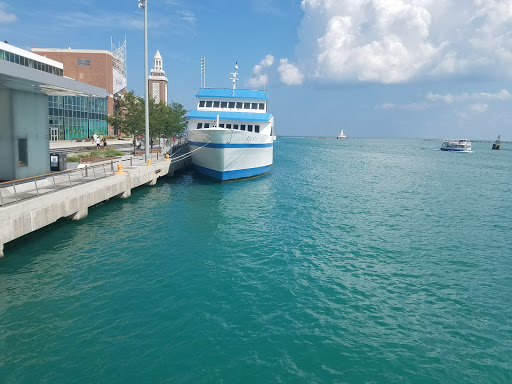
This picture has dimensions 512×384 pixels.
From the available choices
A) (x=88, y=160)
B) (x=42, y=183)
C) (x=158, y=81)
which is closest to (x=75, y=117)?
(x=88, y=160)

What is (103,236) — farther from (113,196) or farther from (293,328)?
(293,328)

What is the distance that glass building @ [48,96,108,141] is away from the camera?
190 ft

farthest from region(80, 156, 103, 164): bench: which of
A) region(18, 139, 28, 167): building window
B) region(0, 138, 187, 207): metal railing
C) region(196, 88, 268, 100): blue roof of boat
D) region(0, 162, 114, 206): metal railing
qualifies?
region(196, 88, 268, 100): blue roof of boat

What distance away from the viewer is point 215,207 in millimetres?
24938

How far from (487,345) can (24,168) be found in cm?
2230

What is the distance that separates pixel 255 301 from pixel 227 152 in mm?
22160

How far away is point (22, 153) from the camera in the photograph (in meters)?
20.0

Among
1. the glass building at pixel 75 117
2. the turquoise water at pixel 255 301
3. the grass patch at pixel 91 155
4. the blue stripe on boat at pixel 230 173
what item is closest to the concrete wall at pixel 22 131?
the turquoise water at pixel 255 301

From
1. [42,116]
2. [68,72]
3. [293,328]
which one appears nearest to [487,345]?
[293,328]

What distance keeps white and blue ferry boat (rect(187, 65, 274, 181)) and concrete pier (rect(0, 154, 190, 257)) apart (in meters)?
6.26

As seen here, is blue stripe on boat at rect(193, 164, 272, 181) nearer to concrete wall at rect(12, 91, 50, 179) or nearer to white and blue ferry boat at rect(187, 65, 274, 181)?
white and blue ferry boat at rect(187, 65, 274, 181)

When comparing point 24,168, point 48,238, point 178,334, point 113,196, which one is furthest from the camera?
point 113,196

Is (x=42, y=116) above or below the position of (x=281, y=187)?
above

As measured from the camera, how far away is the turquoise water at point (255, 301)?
332 inches
